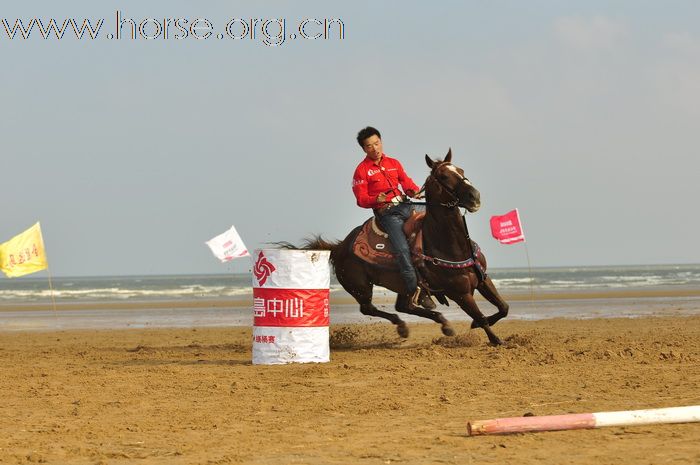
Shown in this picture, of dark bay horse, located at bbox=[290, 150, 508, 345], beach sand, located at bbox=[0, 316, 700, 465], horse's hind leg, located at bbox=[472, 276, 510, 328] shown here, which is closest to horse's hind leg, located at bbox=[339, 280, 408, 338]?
beach sand, located at bbox=[0, 316, 700, 465]

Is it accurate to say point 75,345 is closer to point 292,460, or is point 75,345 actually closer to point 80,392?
point 80,392

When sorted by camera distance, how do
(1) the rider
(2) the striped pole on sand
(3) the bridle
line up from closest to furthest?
(2) the striped pole on sand, (3) the bridle, (1) the rider

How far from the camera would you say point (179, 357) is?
12461 millimetres

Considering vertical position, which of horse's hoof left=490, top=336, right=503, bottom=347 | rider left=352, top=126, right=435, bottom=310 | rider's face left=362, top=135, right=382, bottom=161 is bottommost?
horse's hoof left=490, top=336, right=503, bottom=347

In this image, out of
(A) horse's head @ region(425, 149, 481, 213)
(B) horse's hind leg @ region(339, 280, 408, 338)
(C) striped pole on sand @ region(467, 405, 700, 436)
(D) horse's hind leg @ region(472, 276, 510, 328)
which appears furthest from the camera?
(B) horse's hind leg @ region(339, 280, 408, 338)

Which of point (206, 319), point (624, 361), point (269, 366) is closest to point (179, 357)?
point (269, 366)

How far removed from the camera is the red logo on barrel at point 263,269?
10.5m

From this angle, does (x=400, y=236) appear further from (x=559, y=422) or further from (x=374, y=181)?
(x=559, y=422)

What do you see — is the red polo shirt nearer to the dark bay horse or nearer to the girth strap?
the dark bay horse

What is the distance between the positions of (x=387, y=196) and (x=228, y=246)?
14.3m

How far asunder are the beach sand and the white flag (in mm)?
12299

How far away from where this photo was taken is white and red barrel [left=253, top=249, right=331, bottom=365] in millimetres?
10508

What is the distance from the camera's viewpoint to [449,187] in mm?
11211

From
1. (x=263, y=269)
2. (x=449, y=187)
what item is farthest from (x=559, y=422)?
(x=449, y=187)
